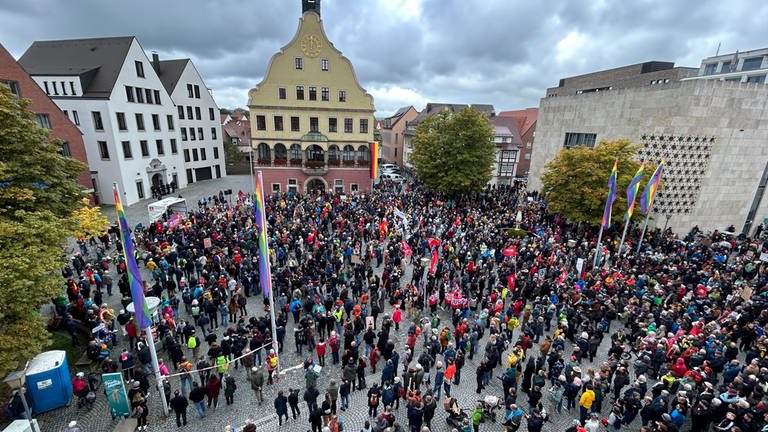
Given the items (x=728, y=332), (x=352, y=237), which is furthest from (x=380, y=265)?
(x=728, y=332)

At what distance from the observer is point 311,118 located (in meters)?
39.8

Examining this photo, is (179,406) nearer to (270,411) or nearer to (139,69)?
(270,411)

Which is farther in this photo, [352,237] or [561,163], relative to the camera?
[561,163]

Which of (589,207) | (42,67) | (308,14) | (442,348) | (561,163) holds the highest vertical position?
(308,14)

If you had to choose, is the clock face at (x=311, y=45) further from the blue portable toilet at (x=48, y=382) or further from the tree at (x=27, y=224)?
the blue portable toilet at (x=48, y=382)

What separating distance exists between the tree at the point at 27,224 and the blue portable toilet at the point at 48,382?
2.78ft

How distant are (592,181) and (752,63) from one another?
66.0 metres

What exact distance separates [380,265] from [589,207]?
54.7 feet

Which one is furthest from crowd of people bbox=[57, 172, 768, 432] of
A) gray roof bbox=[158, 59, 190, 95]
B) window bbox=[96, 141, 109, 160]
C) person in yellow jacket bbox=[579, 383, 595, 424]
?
gray roof bbox=[158, 59, 190, 95]

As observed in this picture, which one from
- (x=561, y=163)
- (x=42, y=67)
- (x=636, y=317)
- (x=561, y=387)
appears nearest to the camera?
(x=561, y=387)

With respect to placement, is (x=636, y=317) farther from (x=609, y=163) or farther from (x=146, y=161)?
(x=146, y=161)

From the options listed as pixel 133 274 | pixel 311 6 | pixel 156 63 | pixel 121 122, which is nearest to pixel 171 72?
pixel 156 63

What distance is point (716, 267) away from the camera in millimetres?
19719

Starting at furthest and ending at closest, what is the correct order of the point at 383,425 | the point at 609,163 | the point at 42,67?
the point at 42,67, the point at 609,163, the point at 383,425
